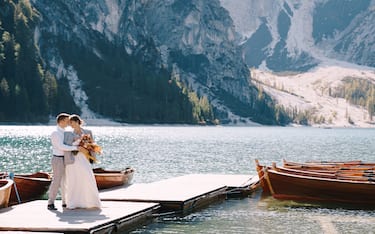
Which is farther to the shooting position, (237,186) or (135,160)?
(135,160)

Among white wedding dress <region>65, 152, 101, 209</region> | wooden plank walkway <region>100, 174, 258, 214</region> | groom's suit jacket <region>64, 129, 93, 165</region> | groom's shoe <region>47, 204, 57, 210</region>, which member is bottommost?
wooden plank walkway <region>100, 174, 258, 214</region>

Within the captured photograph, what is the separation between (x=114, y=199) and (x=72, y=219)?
7.64m

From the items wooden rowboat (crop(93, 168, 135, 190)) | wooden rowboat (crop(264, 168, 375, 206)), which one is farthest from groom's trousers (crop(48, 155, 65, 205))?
wooden rowboat (crop(264, 168, 375, 206))

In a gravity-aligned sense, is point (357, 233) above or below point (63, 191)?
below

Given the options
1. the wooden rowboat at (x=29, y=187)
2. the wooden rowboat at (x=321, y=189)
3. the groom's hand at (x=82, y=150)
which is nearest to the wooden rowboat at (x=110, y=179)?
the wooden rowboat at (x=29, y=187)

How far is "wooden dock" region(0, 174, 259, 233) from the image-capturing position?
80.4 ft

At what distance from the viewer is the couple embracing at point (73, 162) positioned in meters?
26.9

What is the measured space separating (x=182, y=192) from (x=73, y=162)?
12.3 meters

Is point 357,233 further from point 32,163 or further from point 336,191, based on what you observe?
point 32,163

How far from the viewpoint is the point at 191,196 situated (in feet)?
118

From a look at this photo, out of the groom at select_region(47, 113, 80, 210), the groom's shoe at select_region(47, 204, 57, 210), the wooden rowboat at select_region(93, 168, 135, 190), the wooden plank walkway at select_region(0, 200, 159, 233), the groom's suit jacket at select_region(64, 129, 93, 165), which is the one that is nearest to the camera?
the wooden plank walkway at select_region(0, 200, 159, 233)

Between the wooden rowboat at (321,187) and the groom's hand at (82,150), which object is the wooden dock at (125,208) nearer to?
the groom's hand at (82,150)

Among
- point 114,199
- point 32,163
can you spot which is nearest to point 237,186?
point 114,199

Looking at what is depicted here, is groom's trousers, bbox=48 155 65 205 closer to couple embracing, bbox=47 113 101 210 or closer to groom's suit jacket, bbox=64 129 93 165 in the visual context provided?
couple embracing, bbox=47 113 101 210
